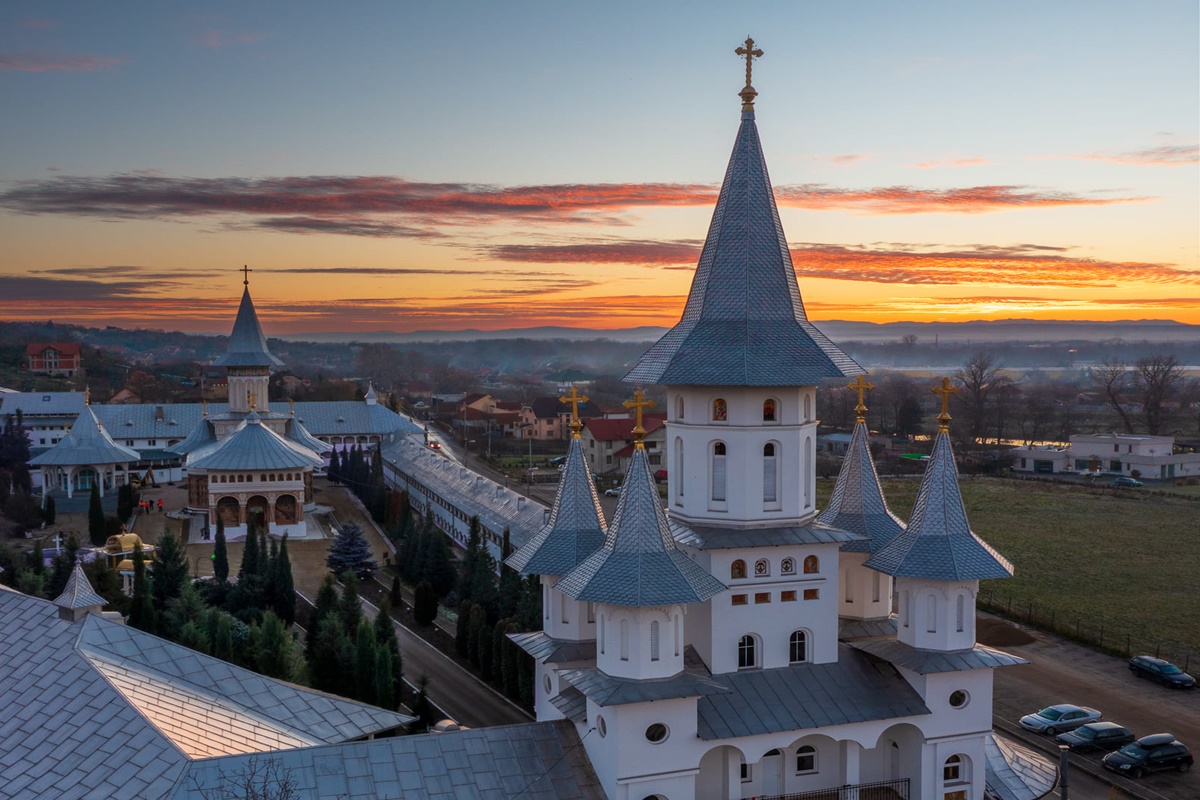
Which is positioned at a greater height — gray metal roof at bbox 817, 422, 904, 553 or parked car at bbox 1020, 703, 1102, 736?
gray metal roof at bbox 817, 422, 904, 553

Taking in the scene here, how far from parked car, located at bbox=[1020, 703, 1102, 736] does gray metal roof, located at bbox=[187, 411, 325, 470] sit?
3494 centimetres

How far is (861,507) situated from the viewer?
76.2 ft

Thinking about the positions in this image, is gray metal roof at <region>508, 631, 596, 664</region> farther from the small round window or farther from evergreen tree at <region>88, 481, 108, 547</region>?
evergreen tree at <region>88, 481, 108, 547</region>

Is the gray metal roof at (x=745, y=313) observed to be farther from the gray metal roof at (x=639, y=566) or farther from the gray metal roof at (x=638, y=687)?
the gray metal roof at (x=638, y=687)

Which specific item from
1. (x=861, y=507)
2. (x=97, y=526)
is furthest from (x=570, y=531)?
(x=97, y=526)

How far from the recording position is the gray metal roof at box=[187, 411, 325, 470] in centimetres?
5069

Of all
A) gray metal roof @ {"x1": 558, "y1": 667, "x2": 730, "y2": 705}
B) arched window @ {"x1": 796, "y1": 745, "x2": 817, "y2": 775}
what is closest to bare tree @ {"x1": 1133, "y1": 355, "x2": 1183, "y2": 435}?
arched window @ {"x1": 796, "y1": 745, "x2": 817, "y2": 775}

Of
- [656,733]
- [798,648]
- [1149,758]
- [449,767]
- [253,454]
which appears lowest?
[1149,758]

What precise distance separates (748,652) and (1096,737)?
1218 cm

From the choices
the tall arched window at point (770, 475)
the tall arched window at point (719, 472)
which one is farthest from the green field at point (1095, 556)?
the tall arched window at point (719, 472)

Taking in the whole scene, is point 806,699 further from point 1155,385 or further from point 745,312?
point 1155,385

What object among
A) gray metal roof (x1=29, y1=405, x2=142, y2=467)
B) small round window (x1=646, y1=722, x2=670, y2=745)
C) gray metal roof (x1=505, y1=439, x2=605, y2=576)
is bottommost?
gray metal roof (x1=29, y1=405, x2=142, y2=467)

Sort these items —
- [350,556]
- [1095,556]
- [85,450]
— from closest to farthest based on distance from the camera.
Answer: [350,556], [1095,556], [85,450]

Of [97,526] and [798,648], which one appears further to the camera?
[97,526]
